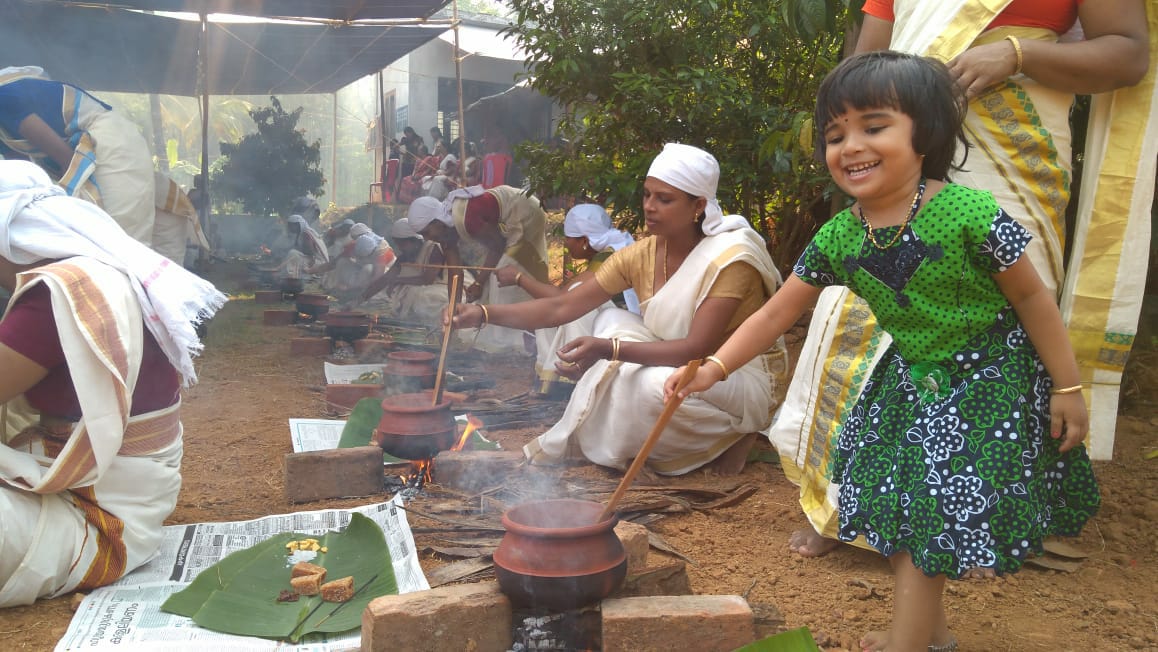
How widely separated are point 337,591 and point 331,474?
1.17m

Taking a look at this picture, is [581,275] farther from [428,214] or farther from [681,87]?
[428,214]

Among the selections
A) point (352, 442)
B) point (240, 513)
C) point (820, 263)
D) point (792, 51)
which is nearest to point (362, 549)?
point (240, 513)

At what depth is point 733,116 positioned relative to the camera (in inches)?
206

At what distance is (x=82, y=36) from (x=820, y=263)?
1095cm

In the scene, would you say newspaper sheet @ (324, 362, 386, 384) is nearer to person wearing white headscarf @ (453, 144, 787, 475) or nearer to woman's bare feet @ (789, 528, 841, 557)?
person wearing white headscarf @ (453, 144, 787, 475)

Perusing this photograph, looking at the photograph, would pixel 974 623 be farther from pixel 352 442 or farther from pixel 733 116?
pixel 733 116

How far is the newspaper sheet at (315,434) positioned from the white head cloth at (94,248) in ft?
5.46

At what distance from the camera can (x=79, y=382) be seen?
2.54 m

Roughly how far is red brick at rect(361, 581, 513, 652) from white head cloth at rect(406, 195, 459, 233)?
18.4 feet

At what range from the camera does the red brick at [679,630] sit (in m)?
2.14

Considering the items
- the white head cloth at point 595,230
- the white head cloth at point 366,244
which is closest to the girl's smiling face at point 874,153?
the white head cloth at point 595,230

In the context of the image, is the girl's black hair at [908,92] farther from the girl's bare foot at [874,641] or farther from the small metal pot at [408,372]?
the small metal pot at [408,372]

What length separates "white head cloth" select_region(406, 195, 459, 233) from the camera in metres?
7.61

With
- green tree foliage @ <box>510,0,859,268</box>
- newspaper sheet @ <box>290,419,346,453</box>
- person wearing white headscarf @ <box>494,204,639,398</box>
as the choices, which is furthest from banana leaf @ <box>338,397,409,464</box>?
green tree foliage @ <box>510,0,859,268</box>
